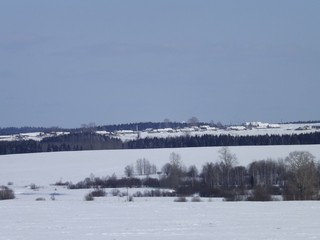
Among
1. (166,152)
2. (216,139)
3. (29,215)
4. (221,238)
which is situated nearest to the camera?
(221,238)

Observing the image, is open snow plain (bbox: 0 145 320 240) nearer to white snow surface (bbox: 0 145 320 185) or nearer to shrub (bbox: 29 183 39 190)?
shrub (bbox: 29 183 39 190)

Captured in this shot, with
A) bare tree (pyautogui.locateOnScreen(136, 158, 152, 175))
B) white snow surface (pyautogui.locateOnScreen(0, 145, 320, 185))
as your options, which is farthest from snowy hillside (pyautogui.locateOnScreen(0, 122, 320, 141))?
bare tree (pyautogui.locateOnScreen(136, 158, 152, 175))

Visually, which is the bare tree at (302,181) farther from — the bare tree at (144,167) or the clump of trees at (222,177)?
the bare tree at (144,167)

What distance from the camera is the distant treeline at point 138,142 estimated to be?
4326 inches

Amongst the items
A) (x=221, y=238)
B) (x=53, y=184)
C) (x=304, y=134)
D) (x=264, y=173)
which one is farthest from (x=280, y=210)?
(x=304, y=134)

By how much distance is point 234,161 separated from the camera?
8106cm

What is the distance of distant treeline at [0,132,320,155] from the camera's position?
360ft

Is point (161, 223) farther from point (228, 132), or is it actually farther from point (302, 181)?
point (228, 132)

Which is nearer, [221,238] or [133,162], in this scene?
[221,238]

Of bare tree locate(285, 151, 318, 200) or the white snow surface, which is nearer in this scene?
bare tree locate(285, 151, 318, 200)

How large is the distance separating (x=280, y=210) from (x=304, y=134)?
84.2 meters

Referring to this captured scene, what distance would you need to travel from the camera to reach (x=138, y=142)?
12006 centimetres

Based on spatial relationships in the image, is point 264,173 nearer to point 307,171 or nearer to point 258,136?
point 307,171

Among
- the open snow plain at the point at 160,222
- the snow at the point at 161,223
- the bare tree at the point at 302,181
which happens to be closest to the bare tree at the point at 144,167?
the bare tree at the point at 302,181
